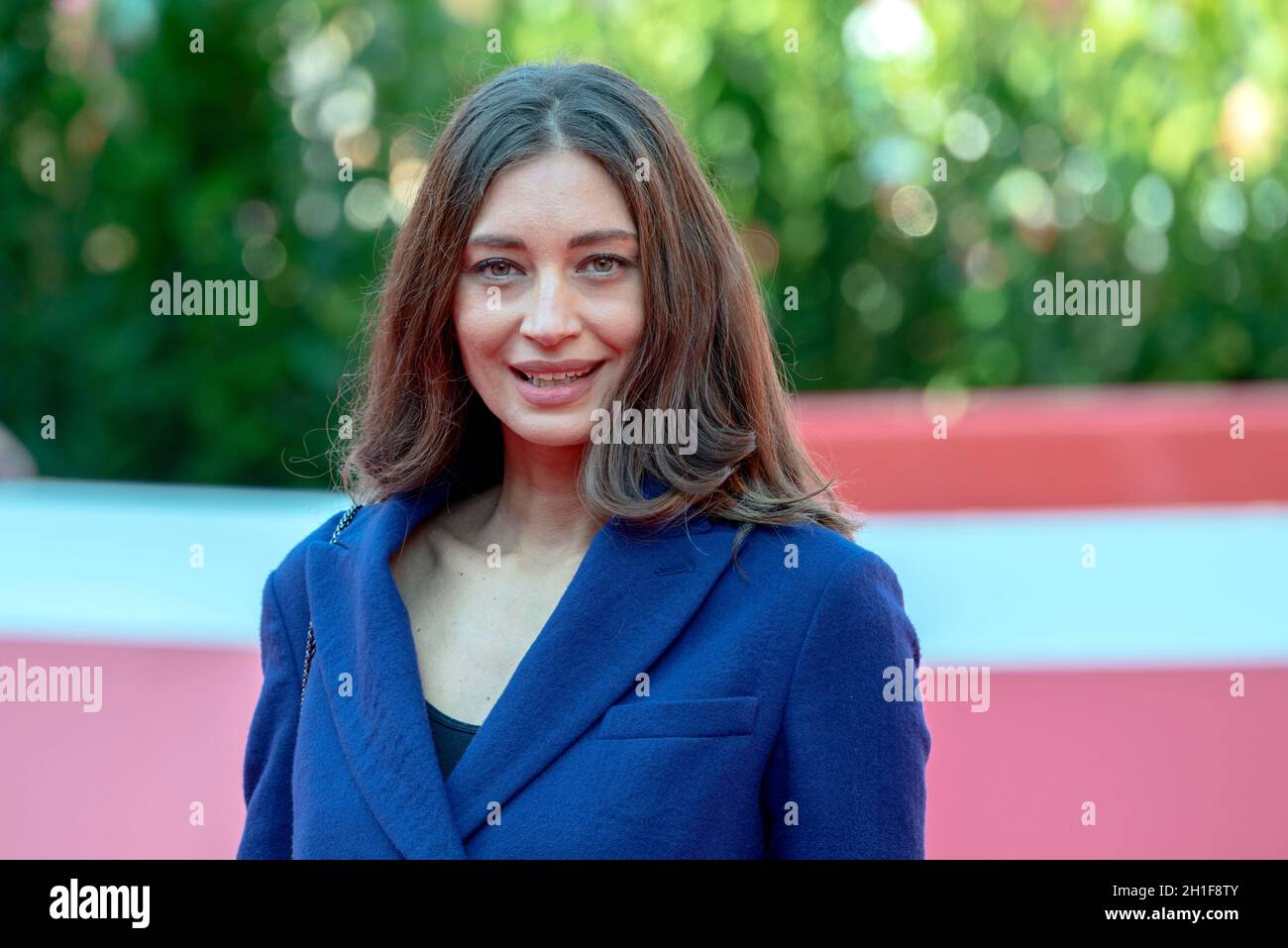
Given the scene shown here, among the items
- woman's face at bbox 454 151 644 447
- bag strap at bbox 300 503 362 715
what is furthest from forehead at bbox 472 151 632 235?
bag strap at bbox 300 503 362 715

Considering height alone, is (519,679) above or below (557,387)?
below

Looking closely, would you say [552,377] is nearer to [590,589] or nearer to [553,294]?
[553,294]

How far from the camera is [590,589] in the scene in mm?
1539

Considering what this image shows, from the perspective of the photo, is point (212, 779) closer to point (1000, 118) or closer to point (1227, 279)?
point (1000, 118)

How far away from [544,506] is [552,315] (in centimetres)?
27

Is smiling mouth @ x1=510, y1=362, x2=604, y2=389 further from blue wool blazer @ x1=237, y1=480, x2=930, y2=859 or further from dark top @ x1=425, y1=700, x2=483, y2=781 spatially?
dark top @ x1=425, y1=700, x2=483, y2=781

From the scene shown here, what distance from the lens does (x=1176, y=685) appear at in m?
2.65

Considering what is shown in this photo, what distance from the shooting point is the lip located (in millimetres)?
1527

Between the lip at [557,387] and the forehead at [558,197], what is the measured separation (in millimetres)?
138

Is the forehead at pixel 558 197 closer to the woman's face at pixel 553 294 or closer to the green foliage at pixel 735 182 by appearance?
the woman's face at pixel 553 294

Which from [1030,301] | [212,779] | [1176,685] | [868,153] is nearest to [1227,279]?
[1030,301]

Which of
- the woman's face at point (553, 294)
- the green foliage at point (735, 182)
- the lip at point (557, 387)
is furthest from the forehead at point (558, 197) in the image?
the green foliage at point (735, 182)

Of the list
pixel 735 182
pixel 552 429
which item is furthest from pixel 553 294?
pixel 735 182

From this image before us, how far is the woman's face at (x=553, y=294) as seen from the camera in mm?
1505
